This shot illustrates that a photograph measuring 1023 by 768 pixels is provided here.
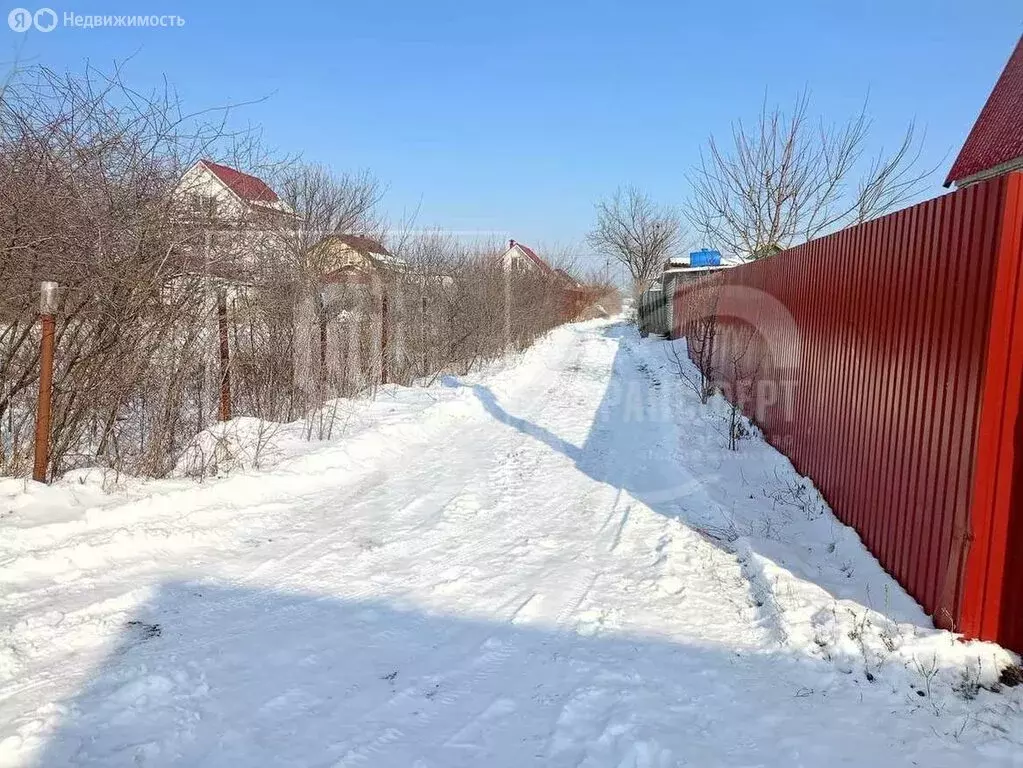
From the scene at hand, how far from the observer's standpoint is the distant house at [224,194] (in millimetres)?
5277

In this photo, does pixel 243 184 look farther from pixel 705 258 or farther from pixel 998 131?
pixel 705 258

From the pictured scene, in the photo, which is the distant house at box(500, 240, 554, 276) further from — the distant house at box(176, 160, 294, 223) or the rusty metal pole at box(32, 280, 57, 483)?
the rusty metal pole at box(32, 280, 57, 483)

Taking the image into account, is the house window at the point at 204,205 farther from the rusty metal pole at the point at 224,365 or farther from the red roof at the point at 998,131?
the red roof at the point at 998,131

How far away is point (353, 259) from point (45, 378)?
23.0 ft

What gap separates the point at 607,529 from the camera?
4.61 m

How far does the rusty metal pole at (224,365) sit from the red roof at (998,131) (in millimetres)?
→ 15474

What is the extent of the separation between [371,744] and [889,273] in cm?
403

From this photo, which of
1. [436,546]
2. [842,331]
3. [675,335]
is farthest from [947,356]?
[675,335]

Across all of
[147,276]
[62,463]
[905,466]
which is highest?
[147,276]

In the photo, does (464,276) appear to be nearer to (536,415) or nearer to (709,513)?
(536,415)

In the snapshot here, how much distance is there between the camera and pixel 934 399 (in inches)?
124

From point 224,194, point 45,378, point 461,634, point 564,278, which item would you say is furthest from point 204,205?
point 564,278

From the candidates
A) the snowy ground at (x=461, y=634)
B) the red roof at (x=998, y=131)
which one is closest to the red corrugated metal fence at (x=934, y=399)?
the snowy ground at (x=461, y=634)

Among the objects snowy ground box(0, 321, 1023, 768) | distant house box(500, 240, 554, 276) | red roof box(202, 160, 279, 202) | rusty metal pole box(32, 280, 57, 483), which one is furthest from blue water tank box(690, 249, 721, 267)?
rusty metal pole box(32, 280, 57, 483)
